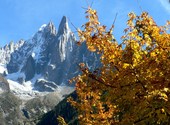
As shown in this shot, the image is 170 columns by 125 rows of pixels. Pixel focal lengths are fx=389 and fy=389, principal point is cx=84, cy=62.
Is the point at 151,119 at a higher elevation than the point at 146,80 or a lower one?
lower

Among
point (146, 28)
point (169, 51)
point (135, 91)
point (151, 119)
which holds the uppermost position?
point (146, 28)

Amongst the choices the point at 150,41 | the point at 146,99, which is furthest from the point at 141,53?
the point at 146,99

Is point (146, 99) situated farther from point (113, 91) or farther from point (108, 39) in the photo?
point (108, 39)

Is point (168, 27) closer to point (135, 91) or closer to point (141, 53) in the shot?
point (141, 53)

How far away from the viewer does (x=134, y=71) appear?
1195cm

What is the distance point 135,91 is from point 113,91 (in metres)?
0.79

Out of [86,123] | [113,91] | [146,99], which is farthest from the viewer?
[86,123]

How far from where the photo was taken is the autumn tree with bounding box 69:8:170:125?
1148 centimetres

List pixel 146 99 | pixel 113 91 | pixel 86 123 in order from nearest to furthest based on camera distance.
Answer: pixel 146 99
pixel 113 91
pixel 86 123

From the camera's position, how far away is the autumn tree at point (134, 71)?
37.7 ft

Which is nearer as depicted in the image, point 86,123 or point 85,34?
point 85,34

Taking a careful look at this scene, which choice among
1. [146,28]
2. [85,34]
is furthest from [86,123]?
[146,28]

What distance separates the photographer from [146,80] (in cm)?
1183

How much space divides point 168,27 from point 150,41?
1.51 metres
